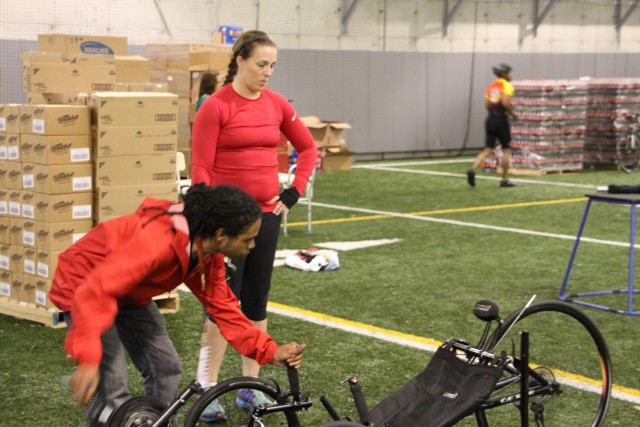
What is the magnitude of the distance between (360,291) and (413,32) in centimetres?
1451

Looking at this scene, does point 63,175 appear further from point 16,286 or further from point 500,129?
point 500,129

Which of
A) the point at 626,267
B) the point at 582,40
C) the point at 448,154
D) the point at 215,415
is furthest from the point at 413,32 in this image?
the point at 215,415

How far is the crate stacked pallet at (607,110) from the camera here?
774 inches

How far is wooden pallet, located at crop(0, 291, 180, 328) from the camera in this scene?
23.6 feet

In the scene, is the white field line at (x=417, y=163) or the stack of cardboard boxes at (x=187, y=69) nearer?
the stack of cardboard boxes at (x=187, y=69)

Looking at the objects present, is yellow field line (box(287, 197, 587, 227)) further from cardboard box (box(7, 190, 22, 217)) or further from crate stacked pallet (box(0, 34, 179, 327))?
cardboard box (box(7, 190, 22, 217))

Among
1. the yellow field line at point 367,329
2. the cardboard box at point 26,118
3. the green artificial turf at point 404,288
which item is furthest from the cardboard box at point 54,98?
the yellow field line at point 367,329

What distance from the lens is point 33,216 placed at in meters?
7.23

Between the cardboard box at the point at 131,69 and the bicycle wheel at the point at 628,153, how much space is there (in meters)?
10.0

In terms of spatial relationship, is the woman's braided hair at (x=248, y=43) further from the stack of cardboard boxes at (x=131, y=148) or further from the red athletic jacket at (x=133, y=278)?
the stack of cardboard boxes at (x=131, y=148)

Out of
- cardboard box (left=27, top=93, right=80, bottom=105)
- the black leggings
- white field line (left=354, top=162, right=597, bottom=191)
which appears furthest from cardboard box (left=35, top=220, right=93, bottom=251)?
white field line (left=354, top=162, right=597, bottom=191)

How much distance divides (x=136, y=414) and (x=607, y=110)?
17367mm

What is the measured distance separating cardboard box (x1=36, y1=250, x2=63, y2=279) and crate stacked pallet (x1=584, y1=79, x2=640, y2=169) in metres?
14.6

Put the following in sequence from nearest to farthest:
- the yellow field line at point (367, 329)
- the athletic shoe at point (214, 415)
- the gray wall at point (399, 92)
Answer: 1. the athletic shoe at point (214, 415)
2. the yellow field line at point (367, 329)
3. the gray wall at point (399, 92)
